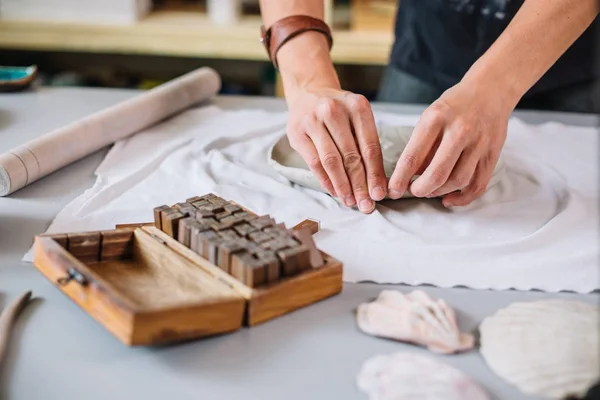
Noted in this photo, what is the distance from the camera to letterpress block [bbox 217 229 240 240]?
624 mm

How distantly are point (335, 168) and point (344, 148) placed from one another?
0.03 meters

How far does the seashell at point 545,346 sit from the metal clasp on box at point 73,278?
13.5 inches

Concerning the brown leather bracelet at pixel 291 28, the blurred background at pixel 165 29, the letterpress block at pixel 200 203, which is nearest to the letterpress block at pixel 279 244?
the letterpress block at pixel 200 203

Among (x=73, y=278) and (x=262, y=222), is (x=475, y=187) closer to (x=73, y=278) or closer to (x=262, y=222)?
(x=262, y=222)

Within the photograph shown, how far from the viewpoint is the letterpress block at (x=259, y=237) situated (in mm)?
619

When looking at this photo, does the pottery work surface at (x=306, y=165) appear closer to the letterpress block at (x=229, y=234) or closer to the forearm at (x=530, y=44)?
the forearm at (x=530, y=44)

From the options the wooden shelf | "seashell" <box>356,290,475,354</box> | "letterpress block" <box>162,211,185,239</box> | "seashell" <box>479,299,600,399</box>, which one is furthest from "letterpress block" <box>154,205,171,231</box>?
the wooden shelf

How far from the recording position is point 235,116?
120 centimetres

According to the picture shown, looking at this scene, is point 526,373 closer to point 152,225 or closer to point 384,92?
point 152,225

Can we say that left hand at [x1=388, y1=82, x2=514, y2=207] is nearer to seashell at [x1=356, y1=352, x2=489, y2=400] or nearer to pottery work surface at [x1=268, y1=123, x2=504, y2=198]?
pottery work surface at [x1=268, y1=123, x2=504, y2=198]

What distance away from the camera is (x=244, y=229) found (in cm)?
64

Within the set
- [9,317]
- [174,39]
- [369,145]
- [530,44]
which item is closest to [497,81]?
[530,44]

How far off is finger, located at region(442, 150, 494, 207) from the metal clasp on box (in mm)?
459

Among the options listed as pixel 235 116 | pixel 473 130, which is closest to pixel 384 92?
pixel 235 116
